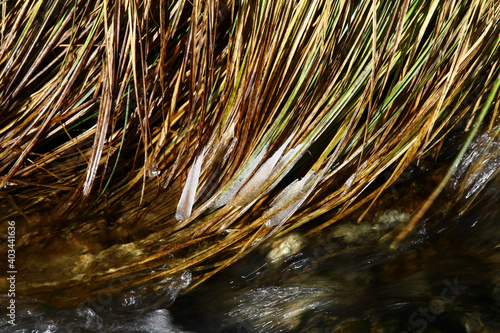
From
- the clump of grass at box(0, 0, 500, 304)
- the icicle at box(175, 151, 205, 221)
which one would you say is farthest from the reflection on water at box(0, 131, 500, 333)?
the icicle at box(175, 151, 205, 221)

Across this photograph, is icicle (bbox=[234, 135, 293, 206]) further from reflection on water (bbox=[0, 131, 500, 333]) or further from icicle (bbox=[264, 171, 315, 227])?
reflection on water (bbox=[0, 131, 500, 333])

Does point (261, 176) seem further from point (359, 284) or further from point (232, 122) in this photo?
point (359, 284)

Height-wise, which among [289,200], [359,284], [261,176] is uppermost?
[261,176]

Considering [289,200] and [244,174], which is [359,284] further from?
[244,174]

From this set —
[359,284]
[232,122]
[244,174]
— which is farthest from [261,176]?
[359,284]

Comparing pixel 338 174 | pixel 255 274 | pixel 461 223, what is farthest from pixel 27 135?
pixel 461 223

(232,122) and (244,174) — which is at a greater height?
(232,122)

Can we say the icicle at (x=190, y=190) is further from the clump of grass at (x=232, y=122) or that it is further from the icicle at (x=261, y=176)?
the icicle at (x=261, y=176)

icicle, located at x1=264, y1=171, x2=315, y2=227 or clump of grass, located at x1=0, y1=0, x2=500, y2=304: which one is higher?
clump of grass, located at x1=0, y1=0, x2=500, y2=304

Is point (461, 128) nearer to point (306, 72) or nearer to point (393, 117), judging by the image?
point (393, 117)
